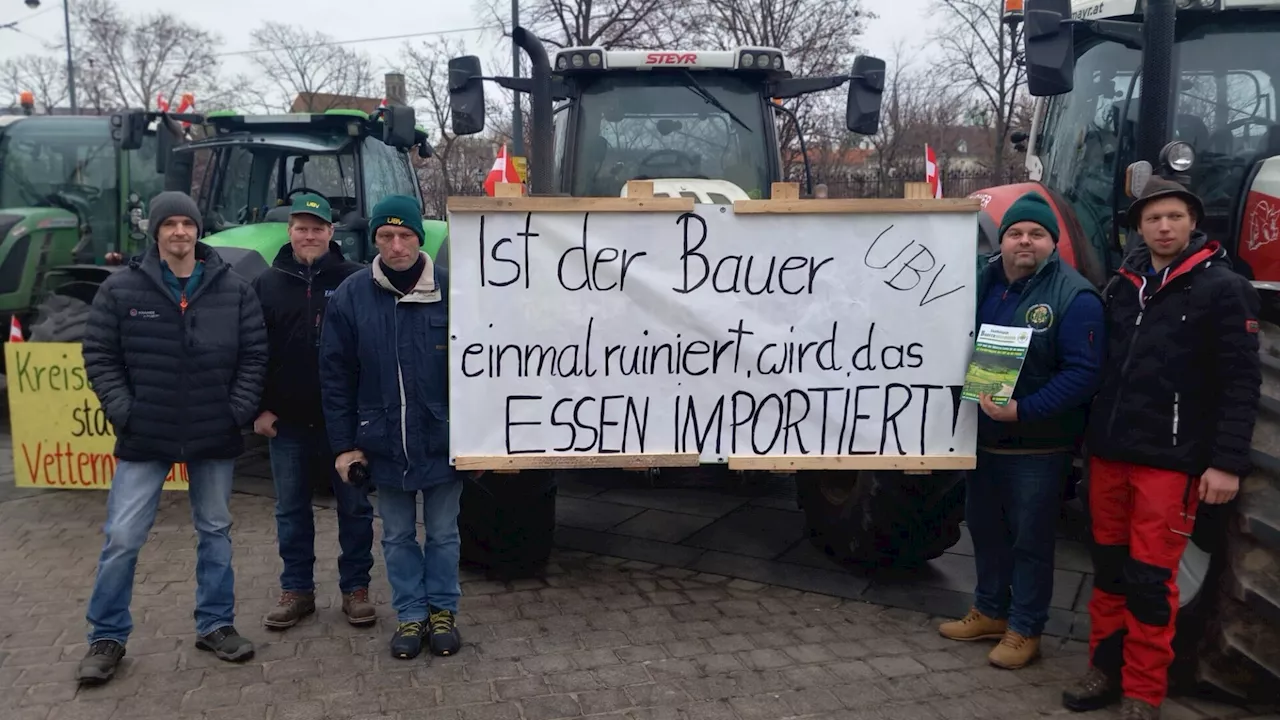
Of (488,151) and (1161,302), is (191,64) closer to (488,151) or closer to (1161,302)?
(488,151)

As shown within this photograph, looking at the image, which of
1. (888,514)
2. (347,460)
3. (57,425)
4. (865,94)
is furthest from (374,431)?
(865,94)

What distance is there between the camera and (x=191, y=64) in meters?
34.2

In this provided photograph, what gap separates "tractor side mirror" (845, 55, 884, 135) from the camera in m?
5.80

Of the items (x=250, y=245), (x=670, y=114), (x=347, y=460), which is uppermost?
(x=670, y=114)

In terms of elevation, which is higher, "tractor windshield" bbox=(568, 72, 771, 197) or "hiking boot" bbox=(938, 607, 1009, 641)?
"tractor windshield" bbox=(568, 72, 771, 197)

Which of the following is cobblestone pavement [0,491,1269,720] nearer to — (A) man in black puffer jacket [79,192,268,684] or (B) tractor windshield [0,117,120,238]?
(A) man in black puffer jacket [79,192,268,684]

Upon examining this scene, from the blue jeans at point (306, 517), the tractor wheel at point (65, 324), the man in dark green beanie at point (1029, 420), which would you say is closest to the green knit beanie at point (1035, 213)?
the man in dark green beanie at point (1029, 420)

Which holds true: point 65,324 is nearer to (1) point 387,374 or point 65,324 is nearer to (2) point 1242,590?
(1) point 387,374

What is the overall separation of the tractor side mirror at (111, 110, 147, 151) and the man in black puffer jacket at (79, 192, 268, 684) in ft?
14.0

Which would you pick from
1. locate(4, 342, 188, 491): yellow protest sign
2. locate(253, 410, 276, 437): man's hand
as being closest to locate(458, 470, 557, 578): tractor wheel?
locate(253, 410, 276, 437): man's hand

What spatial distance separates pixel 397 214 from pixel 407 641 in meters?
1.70

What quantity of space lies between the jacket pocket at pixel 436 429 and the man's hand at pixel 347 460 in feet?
0.88

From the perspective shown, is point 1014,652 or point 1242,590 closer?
point 1242,590

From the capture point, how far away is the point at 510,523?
4785 millimetres
